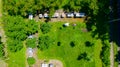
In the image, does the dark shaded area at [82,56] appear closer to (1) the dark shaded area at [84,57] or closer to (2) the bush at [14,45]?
(1) the dark shaded area at [84,57]

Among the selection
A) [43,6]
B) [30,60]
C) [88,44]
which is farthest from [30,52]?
[88,44]

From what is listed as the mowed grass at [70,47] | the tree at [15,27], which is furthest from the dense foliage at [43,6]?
the mowed grass at [70,47]

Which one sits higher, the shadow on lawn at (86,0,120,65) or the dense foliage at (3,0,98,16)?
the dense foliage at (3,0,98,16)

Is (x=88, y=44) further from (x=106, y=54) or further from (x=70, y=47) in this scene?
(x=106, y=54)

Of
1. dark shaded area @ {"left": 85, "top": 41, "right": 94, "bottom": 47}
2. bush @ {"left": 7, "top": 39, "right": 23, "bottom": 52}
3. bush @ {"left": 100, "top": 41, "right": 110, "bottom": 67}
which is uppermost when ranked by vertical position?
bush @ {"left": 7, "top": 39, "right": 23, "bottom": 52}

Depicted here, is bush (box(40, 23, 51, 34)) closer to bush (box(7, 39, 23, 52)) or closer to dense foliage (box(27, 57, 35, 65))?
bush (box(7, 39, 23, 52))

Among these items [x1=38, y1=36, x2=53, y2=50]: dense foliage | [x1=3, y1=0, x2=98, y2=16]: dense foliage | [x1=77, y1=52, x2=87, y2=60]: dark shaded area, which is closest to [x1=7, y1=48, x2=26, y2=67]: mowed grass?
[x1=38, y1=36, x2=53, y2=50]: dense foliage
